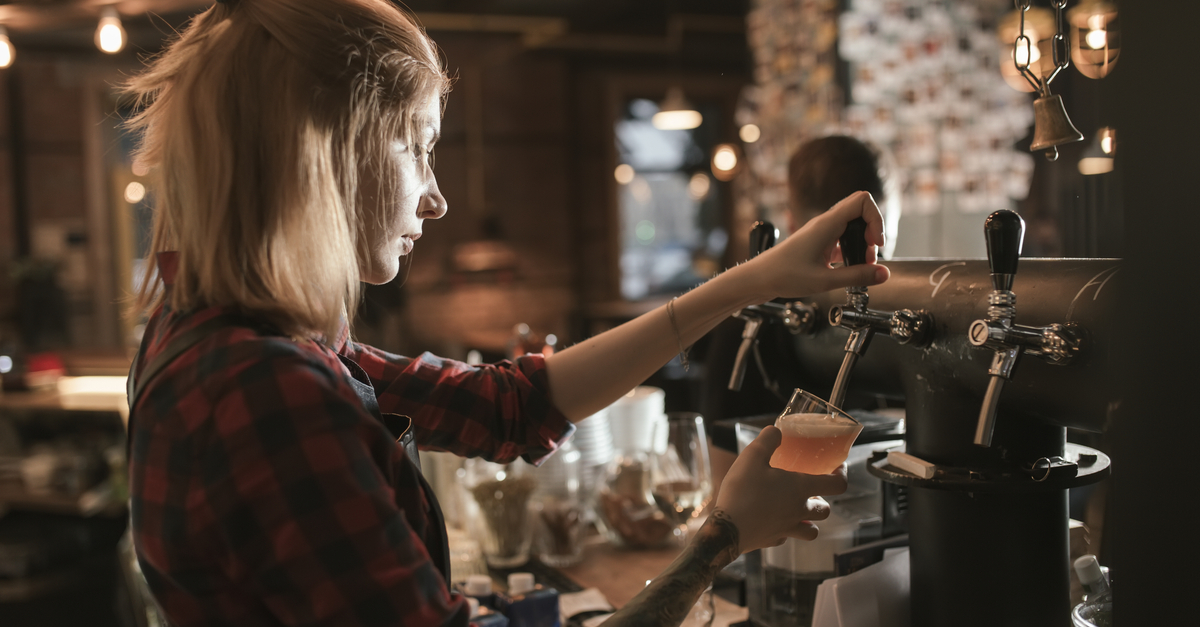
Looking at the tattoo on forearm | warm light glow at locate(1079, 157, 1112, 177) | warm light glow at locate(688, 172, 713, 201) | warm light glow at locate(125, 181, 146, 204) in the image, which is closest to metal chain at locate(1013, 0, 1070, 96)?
warm light glow at locate(1079, 157, 1112, 177)

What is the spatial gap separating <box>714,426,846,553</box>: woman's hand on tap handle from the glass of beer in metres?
0.05

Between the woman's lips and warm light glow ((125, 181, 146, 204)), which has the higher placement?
warm light glow ((125, 181, 146, 204))

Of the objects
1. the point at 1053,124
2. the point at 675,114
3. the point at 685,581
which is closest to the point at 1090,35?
the point at 1053,124

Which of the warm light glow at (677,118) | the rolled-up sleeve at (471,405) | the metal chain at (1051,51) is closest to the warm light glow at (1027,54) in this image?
the metal chain at (1051,51)

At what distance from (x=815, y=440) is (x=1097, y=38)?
571mm

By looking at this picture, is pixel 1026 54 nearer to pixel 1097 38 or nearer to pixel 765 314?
pixel 1097 38

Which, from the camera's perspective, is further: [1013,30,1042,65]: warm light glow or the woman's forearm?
the woman's forearm

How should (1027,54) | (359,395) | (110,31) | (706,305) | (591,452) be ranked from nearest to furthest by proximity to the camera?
(359,395)
(1027,54)
(706,305)
(591,452)
(110,31)

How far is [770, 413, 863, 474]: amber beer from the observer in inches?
39.4

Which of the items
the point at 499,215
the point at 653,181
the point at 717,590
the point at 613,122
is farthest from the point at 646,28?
the point at 717,590

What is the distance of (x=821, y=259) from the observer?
1.07 metres

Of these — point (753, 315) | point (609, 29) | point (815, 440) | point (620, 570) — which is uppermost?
point (609, 29)

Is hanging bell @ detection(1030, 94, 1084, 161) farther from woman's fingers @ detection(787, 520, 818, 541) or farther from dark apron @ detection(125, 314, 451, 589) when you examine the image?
dark apron @ detection(125, 314, 451, 589)

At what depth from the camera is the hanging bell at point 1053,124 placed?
1.00 metres
